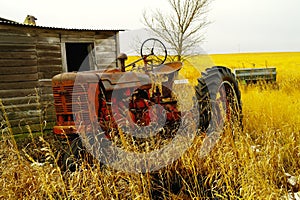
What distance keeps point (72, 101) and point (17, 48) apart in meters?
4.24

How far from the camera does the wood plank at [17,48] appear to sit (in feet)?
21.7

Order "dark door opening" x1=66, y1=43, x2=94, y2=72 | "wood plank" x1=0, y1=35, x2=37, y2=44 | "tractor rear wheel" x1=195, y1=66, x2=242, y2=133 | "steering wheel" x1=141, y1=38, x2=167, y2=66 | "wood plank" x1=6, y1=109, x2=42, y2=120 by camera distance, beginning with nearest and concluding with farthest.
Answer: "tractor rear wheel" x1=195, y1=66, x2=242, y2=133 < "steering wheel" x1=141, y1=38, x2=167, y2=66 < "wood plank" x1=0, y1=35, x2=37, y2=44 < "wood plank" x1=6, y1=109, x2=42, y2=120 < "dark door opening" x1=66, y1=43, x2=94, y2=72

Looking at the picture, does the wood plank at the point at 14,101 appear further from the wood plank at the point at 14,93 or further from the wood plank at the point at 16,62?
the wood plank at the point at 16,62

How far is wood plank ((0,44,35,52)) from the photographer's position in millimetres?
6600

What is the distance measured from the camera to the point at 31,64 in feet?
23.1

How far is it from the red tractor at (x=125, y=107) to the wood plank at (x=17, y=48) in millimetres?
3849

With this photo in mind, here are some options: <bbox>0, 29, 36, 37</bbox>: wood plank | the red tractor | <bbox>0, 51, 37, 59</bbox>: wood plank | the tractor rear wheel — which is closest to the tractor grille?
the red tractor

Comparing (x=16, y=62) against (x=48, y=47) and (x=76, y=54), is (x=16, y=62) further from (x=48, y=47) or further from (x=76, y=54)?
(x=76, y=54)

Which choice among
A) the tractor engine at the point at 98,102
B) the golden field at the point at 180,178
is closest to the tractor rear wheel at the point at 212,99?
the golden field at the point at 180,178

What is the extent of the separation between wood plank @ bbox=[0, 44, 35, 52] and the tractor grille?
3.90m

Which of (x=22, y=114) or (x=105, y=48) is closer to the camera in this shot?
(x=22, y=114)

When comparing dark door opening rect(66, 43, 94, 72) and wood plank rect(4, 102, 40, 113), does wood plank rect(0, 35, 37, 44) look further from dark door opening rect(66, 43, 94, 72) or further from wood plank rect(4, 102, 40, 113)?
dark door opening rect(66, 43, 94, 72)

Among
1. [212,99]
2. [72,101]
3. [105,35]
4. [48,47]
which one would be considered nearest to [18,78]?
[48,47]

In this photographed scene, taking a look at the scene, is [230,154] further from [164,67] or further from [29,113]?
[29,113]
